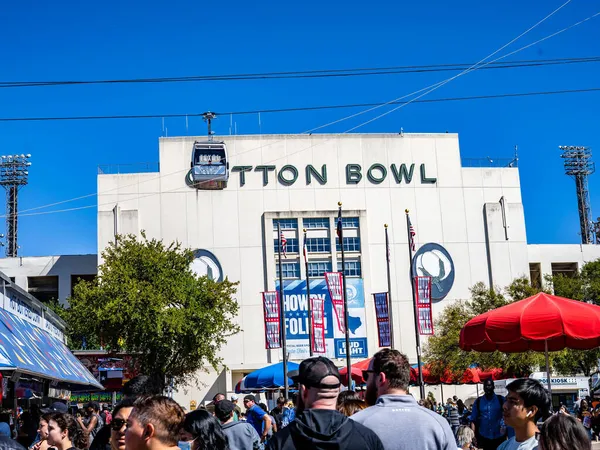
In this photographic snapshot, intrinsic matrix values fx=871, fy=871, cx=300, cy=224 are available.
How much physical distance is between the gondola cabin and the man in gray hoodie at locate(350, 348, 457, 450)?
190 ft

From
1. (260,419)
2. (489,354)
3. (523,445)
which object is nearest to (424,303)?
(489,354)

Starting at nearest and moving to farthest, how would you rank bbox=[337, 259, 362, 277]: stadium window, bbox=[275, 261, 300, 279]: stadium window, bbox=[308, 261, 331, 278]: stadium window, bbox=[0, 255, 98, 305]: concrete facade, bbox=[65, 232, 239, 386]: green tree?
bbox=[65, 232, 239, 386]: green tree < bbox=[308, 261, 331, 278]: stadium window < bbox=[275, 261, 300, 279]: stadium window < bbox=[337, 259, 362, 277]: stadium window < bbox=[0, 255, 98, 305]: concrete facade

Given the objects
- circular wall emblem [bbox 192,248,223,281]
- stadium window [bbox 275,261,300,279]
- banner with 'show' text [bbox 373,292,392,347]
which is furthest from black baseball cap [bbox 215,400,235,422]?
circular wall emblem [bbox 192,248,223,281]

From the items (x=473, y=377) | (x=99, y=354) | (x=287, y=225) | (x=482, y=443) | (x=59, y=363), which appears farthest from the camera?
(x=287, y=225)

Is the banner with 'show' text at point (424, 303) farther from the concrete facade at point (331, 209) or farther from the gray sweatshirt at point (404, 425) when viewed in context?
the gray sweatshirt at point (404, 425)

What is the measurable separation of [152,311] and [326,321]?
16765 millimetres

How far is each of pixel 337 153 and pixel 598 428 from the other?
38.4 m

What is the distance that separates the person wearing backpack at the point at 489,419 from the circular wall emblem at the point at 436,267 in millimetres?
50401

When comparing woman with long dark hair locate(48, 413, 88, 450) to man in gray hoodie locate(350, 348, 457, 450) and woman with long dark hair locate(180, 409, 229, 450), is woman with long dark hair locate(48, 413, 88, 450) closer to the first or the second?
woman with long dark hair locate(180, 409, 229, 450)

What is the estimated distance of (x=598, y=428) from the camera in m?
29.9

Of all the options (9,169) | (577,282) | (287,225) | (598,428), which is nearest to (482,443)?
(598,428)

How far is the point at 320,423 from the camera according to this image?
4785 millimetres

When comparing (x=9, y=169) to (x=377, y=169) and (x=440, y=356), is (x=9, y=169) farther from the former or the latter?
(x=440, y=356)

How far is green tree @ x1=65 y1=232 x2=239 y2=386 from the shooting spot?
46188 millimetres
